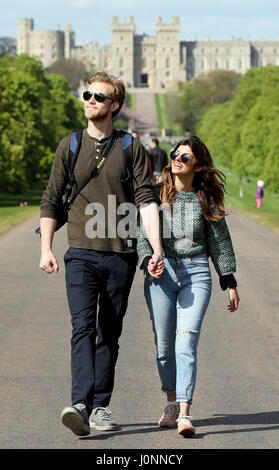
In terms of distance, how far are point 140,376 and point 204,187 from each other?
210 cm

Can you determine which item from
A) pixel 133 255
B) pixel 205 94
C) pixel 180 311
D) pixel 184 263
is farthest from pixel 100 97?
pixel 205 94

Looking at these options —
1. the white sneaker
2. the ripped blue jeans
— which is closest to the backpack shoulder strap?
the ripped blue jeans

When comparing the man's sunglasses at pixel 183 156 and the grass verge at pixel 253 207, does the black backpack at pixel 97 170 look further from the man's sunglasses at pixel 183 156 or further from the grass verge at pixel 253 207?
the grass verge at pixel 253 207

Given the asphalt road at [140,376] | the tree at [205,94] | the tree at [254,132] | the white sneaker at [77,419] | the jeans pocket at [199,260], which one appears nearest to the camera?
the white sneaker at [77,419]

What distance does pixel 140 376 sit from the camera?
818 centimetres

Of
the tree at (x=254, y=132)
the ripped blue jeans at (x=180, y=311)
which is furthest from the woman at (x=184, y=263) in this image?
the tree at (x=254, y=132)

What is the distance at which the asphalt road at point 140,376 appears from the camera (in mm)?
6250

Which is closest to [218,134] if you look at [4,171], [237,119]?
[237,119]

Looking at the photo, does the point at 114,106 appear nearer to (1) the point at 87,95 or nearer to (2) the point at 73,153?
(1) the point at 87,95

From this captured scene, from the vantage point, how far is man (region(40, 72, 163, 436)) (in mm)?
6320
